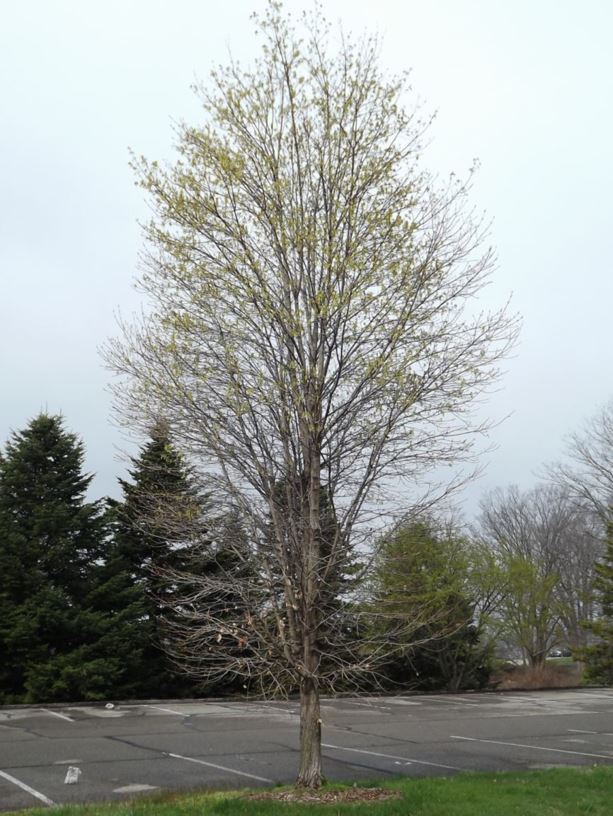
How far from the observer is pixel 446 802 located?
757 centimetres

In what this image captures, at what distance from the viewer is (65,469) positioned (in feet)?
66.5

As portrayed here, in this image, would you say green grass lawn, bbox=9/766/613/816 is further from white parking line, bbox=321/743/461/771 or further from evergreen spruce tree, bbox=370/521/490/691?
evergreen spruce tree, bbox=370/521/490/691

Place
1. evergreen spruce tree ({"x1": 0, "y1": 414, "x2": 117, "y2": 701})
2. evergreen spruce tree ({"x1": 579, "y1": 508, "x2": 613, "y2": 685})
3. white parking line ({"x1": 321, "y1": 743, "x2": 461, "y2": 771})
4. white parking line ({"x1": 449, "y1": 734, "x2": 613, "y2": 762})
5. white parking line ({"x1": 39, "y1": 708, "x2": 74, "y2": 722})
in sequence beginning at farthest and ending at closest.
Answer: evergreen spruce tree ({"x1": 579, "y1": 508, "x2": 613, "y2": 685})
evergreen spruce tree ({"x1": 0, "y1": 414, "x2": 117, "y2": 701})
white parking line ({"x1": 39, "y1": 708, "x2": 74, "y2": 722})
white parking line ({"x1": 449, "y1": 734, "x2": 613, "y2": 762})
white parking line ({"x1": 321, "y1": 743, "x2": 461, "y2": 771})

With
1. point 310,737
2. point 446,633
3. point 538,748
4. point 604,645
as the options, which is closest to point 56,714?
point 446,633

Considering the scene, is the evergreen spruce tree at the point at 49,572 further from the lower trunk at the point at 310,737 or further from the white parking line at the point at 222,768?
the lower trunk at the point at 310,737

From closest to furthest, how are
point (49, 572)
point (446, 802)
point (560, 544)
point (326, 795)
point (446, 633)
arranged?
point (446, 802) → point (326, 795) → point (446, 633) → point (49, 572) → point (560, 544)

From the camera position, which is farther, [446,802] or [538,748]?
[538,748]

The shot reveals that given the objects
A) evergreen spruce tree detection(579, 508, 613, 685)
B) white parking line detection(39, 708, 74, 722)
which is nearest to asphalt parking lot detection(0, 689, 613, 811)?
white parking line detection(39, 708, 74, 722)

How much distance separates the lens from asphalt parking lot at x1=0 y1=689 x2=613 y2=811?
9.45 metres

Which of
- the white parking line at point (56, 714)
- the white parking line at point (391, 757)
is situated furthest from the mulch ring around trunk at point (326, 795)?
the white parking line at point (56, 714)

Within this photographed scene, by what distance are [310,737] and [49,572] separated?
13.2 meters

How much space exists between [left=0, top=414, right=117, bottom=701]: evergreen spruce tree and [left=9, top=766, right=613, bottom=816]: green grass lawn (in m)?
11.1

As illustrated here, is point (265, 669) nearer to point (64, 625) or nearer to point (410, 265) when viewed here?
point (410, 265)

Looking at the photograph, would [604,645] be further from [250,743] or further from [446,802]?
[446,802]
